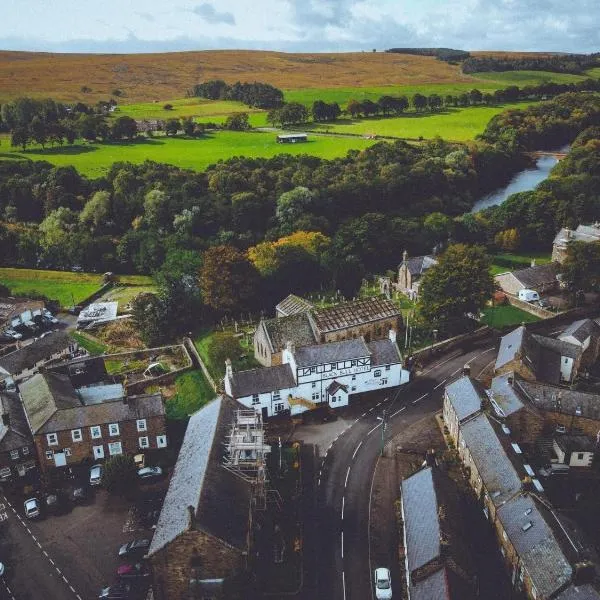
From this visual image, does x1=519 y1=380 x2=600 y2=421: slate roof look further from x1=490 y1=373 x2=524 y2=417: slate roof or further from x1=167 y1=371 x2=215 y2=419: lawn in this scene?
x1=167 y1=371 x2=215 y2=419: lawn

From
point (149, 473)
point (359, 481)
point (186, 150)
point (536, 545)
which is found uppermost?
point (186, 150)

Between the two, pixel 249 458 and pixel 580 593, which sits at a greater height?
pixel 249 458

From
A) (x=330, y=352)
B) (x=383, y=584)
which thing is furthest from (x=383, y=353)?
(x=383, y=584)

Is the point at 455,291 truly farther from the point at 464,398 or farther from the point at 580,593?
the point at 580,593

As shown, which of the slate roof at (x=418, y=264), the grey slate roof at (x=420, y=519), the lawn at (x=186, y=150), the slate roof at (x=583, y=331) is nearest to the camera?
the grey slate roof at (x=420, y=519)

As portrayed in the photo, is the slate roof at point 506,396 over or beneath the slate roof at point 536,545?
over

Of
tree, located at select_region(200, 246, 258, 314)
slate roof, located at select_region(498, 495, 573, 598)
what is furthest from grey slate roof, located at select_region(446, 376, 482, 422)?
tree, located at select_region(200, 246, 258, 314)

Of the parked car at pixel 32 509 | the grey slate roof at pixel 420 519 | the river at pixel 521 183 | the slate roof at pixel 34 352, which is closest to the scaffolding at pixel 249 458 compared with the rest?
the grey slate roof at pixel 420 519

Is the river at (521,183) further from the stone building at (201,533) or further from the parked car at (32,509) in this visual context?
the parked car at (32,509)
